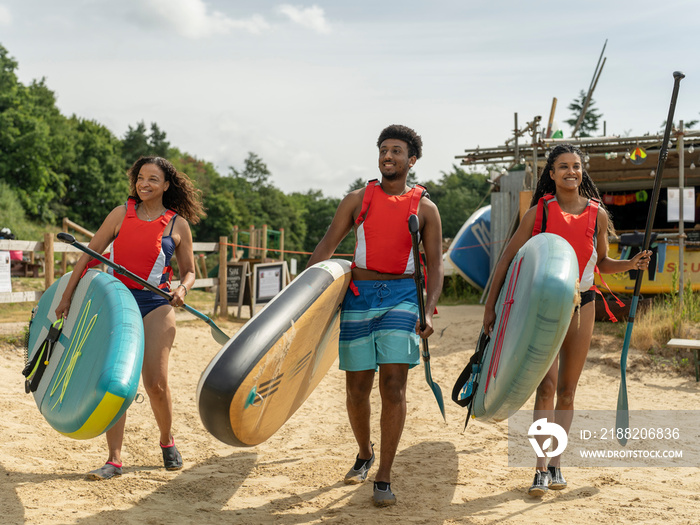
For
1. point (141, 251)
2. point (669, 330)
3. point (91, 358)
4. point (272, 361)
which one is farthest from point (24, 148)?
point (272, 361)

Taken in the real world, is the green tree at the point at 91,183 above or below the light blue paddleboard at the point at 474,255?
above

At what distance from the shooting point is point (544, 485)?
11.3ft

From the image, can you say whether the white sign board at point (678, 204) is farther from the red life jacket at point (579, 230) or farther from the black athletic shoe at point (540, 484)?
the black athletic shoe at point (540, 484)

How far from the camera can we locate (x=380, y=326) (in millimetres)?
3396

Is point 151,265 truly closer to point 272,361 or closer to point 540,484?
point 272,361

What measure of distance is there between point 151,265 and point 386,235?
1344mm

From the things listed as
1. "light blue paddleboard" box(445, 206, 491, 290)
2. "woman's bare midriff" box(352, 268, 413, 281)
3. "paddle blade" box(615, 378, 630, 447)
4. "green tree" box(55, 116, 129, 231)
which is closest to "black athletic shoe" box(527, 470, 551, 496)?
"paddle blade" box(615, 378, 630, 447)

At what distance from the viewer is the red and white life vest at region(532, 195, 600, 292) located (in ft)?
11.5

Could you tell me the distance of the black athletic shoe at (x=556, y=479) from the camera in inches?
137

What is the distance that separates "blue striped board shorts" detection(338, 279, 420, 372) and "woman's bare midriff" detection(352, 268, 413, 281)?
2cm

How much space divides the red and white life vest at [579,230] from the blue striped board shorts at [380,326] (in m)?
0.82

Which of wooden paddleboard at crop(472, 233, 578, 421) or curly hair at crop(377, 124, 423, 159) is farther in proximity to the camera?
curly hair at crop(377, 124, 423, 159)

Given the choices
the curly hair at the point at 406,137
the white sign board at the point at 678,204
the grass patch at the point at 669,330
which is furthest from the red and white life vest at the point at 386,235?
the white sign board at the point at 678,204

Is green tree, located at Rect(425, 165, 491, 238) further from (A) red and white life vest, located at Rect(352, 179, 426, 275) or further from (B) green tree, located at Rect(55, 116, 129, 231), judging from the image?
(A) red and white life vest, located at Rect(352, 179, 426, 275)
